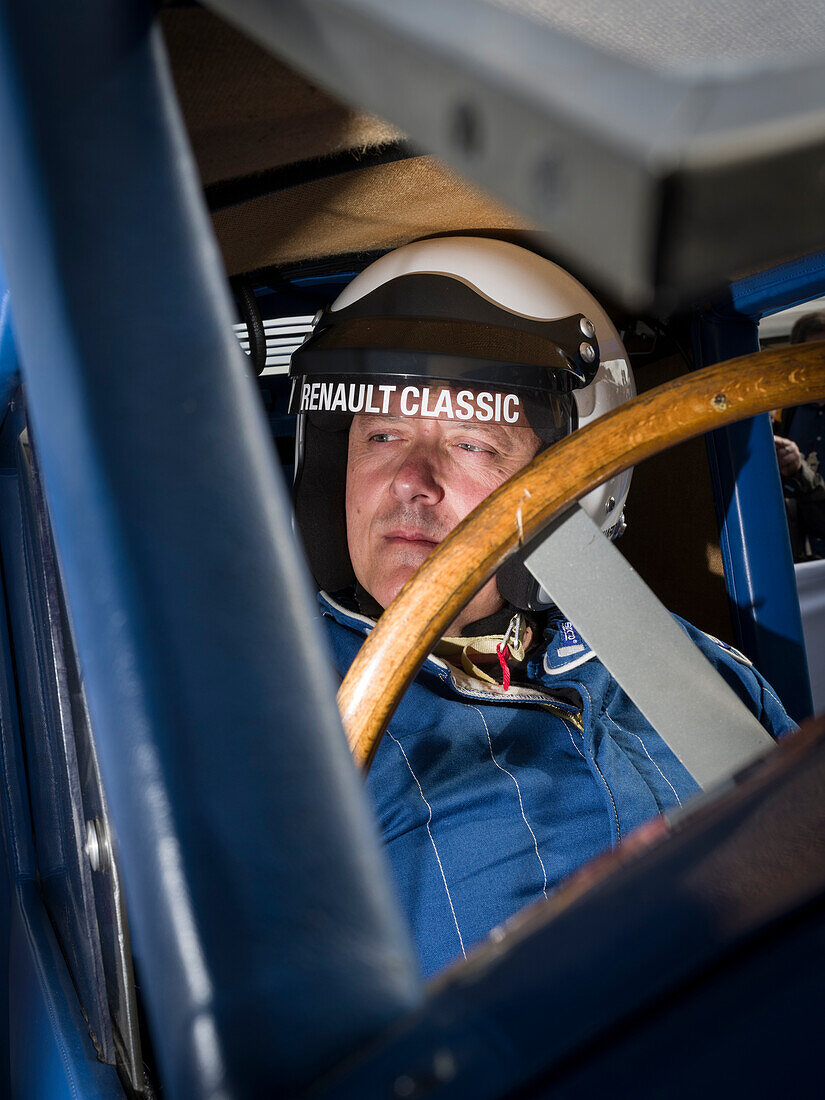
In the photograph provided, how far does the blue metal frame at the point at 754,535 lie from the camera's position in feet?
6.08

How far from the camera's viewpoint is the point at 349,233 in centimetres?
154

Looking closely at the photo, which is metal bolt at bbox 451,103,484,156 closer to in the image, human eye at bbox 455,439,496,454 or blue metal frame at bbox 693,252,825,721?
human eye at bbox 455,439,496,454

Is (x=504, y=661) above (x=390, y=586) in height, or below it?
below

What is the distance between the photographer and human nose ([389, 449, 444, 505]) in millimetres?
1607

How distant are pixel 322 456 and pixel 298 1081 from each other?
156cm

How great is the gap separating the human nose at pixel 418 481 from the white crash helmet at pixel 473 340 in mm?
139

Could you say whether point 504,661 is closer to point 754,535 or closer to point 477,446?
point 477,446

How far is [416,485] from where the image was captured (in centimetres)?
161

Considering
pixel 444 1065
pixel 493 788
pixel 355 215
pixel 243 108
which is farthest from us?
pixel 355 215

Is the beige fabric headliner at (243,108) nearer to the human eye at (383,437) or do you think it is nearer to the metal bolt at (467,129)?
the metal bolt at (467,129)

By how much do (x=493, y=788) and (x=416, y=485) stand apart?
59 centimetres

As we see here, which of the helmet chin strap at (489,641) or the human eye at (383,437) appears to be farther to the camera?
the human eye at (383,437)

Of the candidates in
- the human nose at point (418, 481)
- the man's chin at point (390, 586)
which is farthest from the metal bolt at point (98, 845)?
the human nose at point (418, 481)

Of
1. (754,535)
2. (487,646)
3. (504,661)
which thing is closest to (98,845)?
(504,661)
